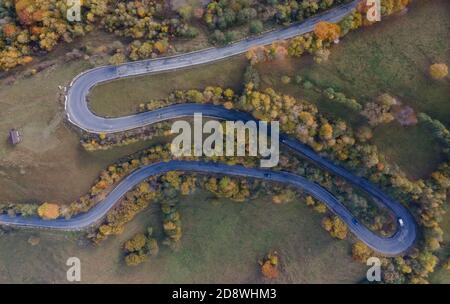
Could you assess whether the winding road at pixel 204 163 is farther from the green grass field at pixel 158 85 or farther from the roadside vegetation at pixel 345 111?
the roadside vegetation at pixel 345 111

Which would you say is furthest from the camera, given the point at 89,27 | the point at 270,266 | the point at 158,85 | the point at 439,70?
the point at 270,266

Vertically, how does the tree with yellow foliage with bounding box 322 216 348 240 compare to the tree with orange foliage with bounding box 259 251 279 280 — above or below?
above

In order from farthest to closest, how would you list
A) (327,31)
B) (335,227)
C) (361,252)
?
(335,227) → (361,252) → (327,31)

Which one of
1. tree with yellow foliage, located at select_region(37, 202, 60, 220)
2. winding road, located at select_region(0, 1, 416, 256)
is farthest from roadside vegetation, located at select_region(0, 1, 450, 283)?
winding road, located at select_region(0, 1, 416, 256)

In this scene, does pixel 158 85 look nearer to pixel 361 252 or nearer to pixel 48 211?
pixel 48 211

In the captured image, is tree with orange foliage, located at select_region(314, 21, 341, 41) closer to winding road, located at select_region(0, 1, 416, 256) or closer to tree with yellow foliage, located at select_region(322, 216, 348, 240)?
winding road, located at select_region(0, 1, 416, 256)

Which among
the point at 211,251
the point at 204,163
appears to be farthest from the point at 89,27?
the point at 211,251

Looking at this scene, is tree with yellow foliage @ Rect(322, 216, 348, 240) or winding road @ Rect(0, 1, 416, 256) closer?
winding road @ Rect(0, 1, 416, 256)
